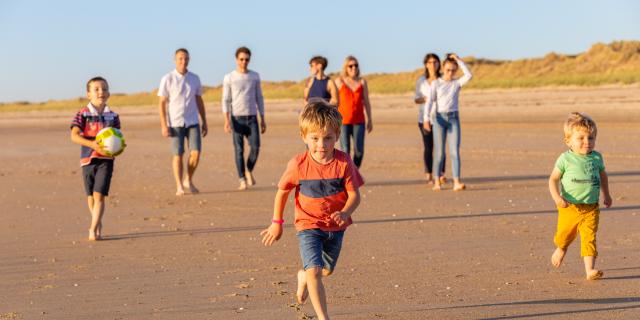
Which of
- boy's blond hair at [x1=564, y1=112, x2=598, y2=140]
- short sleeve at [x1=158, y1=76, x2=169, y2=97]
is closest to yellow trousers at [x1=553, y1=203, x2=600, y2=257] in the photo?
boy's blond hair at [x1=564, y1=112, x2=598, y2=140]

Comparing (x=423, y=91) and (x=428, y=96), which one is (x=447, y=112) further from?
(x=423, y=91)

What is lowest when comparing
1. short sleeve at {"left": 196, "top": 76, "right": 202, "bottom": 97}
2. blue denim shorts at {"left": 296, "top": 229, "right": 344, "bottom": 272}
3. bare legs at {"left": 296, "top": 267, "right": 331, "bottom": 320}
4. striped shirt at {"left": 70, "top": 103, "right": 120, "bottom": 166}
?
bare legs at {"left": 296, "top": 267, "right": 331, "bottom": 320}

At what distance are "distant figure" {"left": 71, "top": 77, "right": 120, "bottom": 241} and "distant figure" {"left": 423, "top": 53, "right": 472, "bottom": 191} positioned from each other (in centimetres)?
538

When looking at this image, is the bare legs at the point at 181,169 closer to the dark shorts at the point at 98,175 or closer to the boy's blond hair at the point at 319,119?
the dark shorts at the point at 98,175

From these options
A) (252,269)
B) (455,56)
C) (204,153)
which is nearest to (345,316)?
(252,269)

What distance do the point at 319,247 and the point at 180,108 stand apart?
334 inches

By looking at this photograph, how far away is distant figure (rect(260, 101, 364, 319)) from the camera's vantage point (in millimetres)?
6199

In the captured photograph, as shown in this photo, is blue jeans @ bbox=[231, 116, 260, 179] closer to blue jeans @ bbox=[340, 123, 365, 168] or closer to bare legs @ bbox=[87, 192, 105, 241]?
blue jeans @ bbox=[340, 123, 365, 168]

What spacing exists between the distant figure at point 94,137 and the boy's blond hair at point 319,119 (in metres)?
4.61

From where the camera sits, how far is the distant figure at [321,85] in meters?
14.7

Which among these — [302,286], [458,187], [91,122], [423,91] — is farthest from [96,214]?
[423,91]

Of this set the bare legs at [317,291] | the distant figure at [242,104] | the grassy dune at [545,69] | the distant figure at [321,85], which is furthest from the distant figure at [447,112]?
the grassy dune at [545,69]

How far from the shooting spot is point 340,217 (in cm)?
619

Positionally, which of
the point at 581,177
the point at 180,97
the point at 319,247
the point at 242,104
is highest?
the point at 180,97
